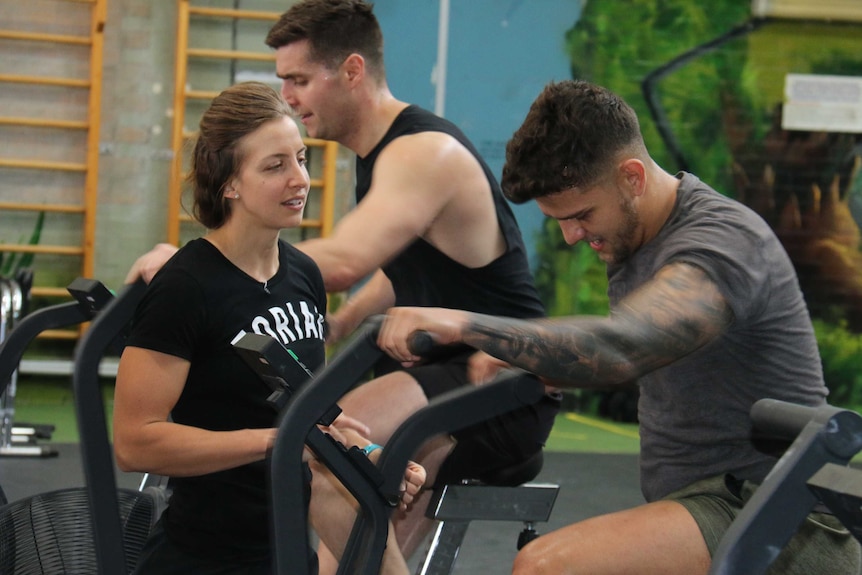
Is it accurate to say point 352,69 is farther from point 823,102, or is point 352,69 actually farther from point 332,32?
point 823,102

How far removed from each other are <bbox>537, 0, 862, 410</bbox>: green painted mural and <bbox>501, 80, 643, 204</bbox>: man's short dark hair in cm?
422

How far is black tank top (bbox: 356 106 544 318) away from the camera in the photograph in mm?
2355

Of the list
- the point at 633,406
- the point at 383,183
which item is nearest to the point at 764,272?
the point at 383,183

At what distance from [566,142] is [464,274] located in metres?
0.61

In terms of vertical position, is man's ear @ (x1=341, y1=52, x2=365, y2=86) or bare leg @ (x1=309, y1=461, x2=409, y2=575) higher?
man's ear @ (x1=341, y1=52, x2=365, y2=86)

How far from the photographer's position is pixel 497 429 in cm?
219

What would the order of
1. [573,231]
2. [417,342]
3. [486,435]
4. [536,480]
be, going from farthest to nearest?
1. [536,480]
2. [486,435]
3. [573,231]
4. [417,342]

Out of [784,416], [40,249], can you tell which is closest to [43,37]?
[40,249]

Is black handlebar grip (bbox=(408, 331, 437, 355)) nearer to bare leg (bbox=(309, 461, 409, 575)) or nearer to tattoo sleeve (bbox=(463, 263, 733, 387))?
tattoo sleeve (bbox=(463, 263, 733, 387))

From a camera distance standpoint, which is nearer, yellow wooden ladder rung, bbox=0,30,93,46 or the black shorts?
the black shorts

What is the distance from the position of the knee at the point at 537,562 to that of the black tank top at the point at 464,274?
0.73 meters

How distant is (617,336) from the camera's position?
1.63 m

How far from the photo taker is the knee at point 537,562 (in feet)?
5.42

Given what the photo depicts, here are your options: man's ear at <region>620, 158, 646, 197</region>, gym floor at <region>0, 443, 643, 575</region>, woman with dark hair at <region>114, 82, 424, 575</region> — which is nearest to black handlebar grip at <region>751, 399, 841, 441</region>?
man's ear at <region>620, 158, 646, 197</region>
